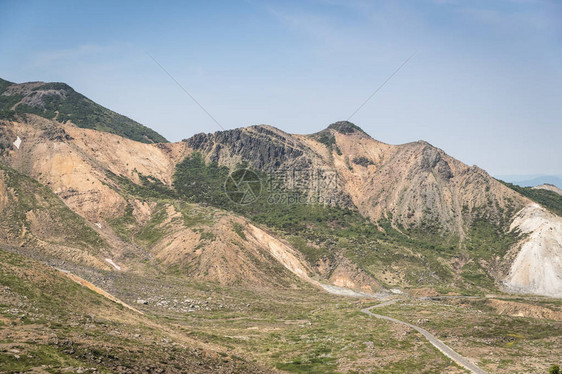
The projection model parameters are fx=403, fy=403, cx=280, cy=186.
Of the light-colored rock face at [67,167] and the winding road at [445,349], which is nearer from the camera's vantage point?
the winding road at [445,349]

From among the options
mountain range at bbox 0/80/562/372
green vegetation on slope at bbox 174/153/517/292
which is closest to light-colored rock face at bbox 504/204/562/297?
mountain range at bbox 0/80/562/372

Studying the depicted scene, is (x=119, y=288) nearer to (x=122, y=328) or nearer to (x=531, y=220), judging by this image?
(x=122, y=328)

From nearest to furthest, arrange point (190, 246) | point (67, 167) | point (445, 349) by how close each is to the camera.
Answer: point (445, 349) → point (190, 246) → point (67, 167)

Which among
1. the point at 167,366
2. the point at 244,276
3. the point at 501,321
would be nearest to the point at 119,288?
the point at 244,276

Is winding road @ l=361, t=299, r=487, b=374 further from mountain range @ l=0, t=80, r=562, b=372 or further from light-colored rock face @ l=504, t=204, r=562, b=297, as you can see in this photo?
light-colored rock face @ l=504, t=204, r=562, b=297

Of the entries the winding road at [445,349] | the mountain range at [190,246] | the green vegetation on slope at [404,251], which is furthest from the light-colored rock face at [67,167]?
the winding road at [445,349]

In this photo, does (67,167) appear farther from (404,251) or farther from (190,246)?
(404,251)

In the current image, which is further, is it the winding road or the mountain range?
the mountain range

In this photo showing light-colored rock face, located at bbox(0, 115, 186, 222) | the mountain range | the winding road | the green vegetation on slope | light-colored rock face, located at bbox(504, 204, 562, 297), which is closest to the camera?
the winding road

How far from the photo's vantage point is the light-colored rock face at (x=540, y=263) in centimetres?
15625

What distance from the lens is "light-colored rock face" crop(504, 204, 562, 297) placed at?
513 ft

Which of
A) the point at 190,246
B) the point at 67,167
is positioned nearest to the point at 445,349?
the point at 190,246

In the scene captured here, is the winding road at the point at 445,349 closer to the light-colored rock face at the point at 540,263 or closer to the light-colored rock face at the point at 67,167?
the light-colored rock face at the point at 540,263

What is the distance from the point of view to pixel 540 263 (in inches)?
6427
